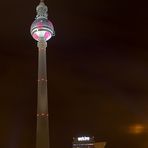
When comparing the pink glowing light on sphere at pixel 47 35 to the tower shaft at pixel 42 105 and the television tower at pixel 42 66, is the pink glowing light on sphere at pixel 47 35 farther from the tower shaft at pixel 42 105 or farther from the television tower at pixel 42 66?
the tower shaft at pixel 42 105

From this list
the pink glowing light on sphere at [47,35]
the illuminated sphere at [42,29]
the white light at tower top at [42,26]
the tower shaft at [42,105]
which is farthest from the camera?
the pink glowing light on sphere at [47,35]

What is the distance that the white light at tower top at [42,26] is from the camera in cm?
6612

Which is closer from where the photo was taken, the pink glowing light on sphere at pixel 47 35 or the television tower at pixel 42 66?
the television tower at pixel 42 66

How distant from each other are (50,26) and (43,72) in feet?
36.0

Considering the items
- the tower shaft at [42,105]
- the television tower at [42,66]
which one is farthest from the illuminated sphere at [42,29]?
the tower shaft at [42,105]

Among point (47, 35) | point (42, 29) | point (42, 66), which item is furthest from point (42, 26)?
point (42, 66)

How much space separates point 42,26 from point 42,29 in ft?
2.10

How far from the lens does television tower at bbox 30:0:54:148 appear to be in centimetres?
5724

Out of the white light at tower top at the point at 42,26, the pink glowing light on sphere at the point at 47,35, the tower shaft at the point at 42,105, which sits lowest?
the tower shaft at the point at 42,105

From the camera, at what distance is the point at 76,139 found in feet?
474

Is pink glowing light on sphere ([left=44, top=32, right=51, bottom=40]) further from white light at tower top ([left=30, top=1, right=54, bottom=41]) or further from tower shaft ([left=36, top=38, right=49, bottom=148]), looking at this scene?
tower shaft ([left=36, top=38, right=49, bottom=148])

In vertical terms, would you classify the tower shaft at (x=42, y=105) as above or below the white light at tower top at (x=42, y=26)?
below

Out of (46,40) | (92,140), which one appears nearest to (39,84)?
(46,40)

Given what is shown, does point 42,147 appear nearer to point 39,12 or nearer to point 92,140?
point 39,12
